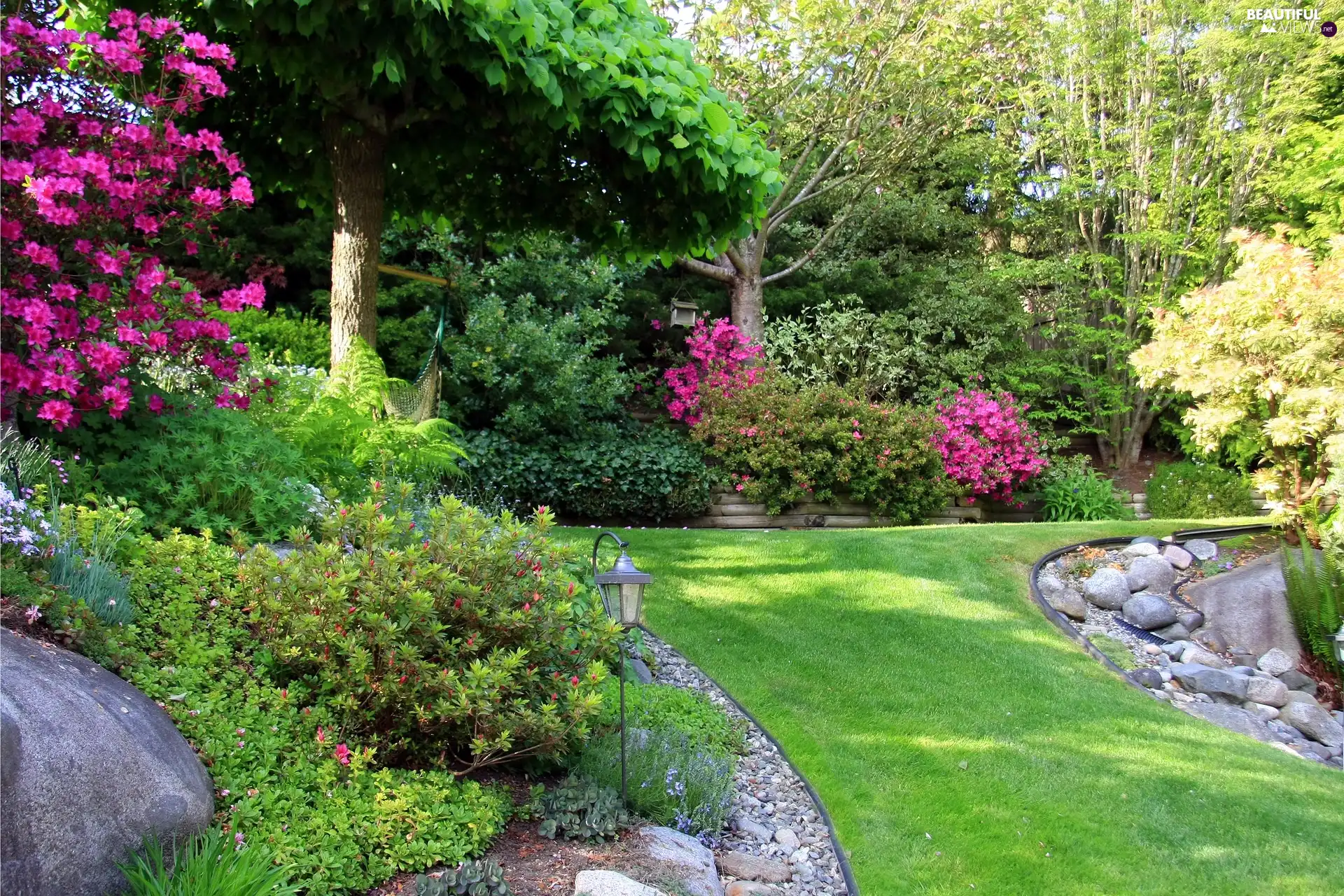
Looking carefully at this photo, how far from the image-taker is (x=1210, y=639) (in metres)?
6.47

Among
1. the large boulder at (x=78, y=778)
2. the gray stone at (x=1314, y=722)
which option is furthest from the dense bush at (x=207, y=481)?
the gray stone at (x=1314, y=722)

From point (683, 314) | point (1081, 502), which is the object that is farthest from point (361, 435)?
point (1081, 502)

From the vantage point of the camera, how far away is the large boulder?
2.00m

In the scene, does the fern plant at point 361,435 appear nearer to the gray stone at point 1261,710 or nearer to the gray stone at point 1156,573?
the gray stone at point 1261,710

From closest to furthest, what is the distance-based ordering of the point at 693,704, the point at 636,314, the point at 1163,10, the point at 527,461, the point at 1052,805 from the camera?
the point at 1052,805
the point at 693,704
the point at 527,461
the point at 1163,10
the point at 636,314

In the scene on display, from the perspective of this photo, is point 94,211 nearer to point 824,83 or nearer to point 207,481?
point 207,481

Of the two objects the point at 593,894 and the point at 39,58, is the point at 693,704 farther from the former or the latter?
the point at 39,58

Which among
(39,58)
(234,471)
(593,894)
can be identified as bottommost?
(593,894)

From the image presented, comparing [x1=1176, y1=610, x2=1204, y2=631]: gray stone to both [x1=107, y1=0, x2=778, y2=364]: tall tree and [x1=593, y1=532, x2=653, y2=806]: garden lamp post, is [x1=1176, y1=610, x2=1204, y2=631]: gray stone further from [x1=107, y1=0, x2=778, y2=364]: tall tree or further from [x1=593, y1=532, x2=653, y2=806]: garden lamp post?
[x1=593, y1=532, x2=653, y2=806]: garden lamp post

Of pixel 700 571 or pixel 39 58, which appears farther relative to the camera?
pixel 700 571

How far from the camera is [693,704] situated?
425 centimetres

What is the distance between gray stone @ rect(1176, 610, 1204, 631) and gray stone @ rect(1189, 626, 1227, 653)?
4cm

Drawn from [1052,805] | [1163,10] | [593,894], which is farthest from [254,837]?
[1163,10]

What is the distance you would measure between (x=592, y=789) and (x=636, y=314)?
1013 centimetres
